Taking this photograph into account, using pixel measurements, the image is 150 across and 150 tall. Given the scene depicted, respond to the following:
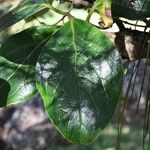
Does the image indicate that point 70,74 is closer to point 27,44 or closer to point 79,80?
point 79,80

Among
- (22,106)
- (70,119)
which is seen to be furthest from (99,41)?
(22,106)

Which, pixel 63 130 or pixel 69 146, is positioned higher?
pixel 63 130

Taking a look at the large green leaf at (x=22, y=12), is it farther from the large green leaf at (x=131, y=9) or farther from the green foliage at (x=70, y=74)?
the large green leaf at (x=131, y=9)

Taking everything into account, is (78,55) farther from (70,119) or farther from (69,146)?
(69,146)

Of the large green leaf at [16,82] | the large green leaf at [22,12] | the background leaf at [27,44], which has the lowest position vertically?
the large green leaf at [16,82]

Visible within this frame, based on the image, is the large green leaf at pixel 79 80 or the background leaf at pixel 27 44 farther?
the background leaf at pixel 27 44

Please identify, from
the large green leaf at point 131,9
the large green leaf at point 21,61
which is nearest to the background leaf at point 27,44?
the large green leaf at point 21,61

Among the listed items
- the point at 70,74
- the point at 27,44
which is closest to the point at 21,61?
the point at 27,44

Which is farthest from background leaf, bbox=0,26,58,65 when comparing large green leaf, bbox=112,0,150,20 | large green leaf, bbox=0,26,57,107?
large green leaf, bbox=112,0,150,20
